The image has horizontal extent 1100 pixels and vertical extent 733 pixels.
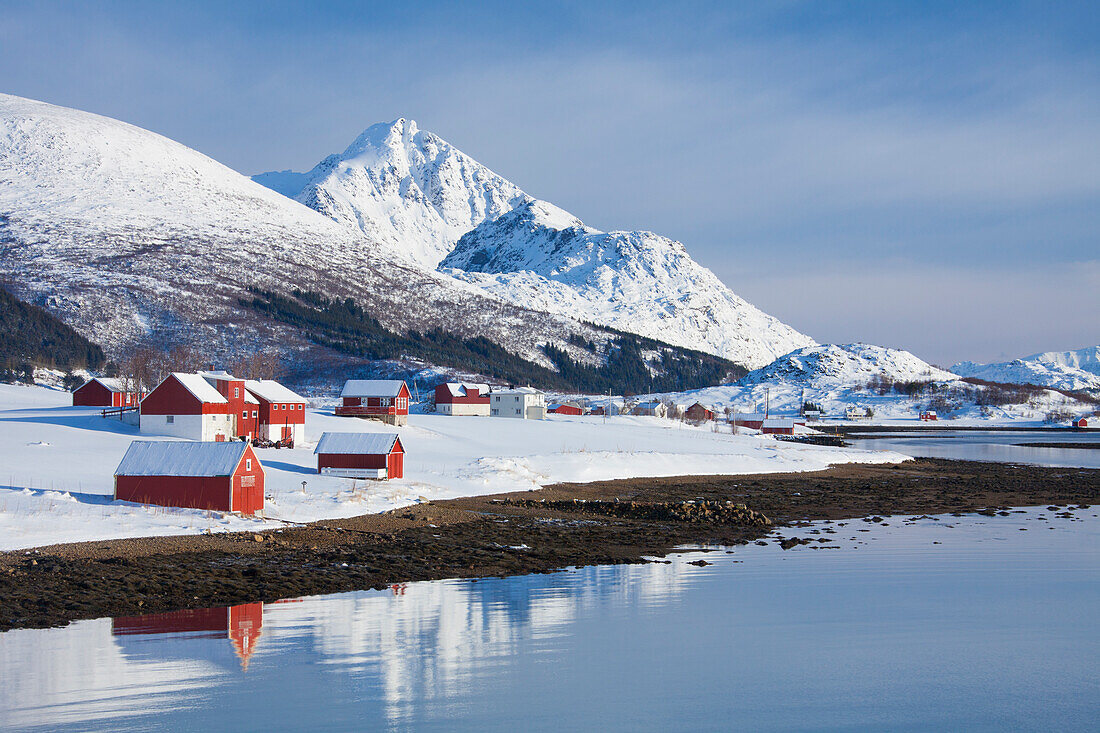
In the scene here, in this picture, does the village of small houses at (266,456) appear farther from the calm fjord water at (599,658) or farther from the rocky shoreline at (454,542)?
the calm fjord water at (599,658)

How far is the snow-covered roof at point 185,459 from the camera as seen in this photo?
3838 cm

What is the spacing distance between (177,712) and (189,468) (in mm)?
22734

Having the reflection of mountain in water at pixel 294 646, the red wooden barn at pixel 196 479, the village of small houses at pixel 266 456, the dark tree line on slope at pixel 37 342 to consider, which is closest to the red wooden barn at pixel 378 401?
the village of small houses at pixel 266 456

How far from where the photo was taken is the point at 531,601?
91.1 feet

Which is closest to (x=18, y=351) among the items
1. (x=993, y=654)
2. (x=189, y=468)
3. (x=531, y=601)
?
(x=189, y=468)

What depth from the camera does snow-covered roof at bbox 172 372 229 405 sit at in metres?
65.2

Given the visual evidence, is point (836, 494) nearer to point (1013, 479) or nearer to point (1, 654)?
point (1013, 479)

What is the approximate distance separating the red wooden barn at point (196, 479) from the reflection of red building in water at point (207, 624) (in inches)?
538

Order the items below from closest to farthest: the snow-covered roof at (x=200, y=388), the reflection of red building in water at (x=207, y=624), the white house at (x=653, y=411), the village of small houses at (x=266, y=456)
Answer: the reflection of red building in water at (x=207, y=624) < the village of small houses at (x=266, y=456) < the snow-covered roof at (x=200, y=388) < the white house at (x=653, y=411)

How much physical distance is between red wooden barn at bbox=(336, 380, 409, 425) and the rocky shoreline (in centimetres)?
3851

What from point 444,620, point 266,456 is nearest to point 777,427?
point 266,456

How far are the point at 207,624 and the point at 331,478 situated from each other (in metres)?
28.5

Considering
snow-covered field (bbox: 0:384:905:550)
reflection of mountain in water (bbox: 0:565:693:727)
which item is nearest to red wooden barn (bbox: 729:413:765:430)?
snow-covered field (bbox: 0:384:905:550)

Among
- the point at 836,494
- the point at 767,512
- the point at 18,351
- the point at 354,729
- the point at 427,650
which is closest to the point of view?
the point at 354,729
